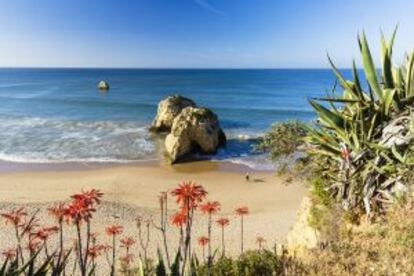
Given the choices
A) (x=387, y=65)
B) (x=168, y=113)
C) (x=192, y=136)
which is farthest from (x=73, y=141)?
(x=387, y=65)

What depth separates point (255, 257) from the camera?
7539 millimetres

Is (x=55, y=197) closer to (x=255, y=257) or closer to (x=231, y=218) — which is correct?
(x=231, y=218)

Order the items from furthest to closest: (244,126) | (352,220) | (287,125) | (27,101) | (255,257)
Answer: (27,101)
(244,126)
(287,125)
(255,257)
(352,220)

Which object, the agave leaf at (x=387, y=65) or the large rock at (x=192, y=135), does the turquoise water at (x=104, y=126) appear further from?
the agave leaf at (x=387, y=65)

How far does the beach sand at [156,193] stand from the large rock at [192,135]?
5.25 ft

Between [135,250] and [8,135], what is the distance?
27090 millimetres

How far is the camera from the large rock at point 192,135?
27281 mm

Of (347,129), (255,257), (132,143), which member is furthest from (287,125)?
(132,143)

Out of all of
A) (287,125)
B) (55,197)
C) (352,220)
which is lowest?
(55,197)

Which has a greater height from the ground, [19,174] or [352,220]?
[352,220]

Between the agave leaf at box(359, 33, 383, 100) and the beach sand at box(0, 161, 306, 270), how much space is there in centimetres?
703

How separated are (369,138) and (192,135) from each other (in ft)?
70.8

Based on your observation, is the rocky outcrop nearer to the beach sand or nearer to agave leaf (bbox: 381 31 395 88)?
agave leaf (bbox: 381 31 395 88)

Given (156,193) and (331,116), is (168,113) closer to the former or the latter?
(156,193)
